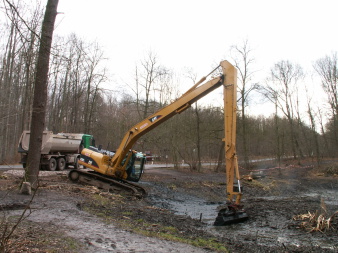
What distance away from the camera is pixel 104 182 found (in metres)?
12.6

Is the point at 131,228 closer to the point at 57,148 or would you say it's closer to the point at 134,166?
the point at 134,166

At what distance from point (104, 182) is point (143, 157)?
7.15 ft

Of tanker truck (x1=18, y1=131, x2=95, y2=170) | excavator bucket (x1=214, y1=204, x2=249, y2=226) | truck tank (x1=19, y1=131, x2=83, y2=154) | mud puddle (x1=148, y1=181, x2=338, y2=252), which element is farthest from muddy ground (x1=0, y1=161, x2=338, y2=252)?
tanker truck (x1=18, y1=131, x2=95, y2=170)

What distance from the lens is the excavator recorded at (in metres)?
8.38

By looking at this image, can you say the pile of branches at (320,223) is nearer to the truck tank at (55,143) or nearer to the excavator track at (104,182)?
the excavator track at (104,182)

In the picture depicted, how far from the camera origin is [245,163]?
30125mm

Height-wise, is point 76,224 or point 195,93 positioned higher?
point 195,93

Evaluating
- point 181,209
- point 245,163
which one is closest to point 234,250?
point 181,209

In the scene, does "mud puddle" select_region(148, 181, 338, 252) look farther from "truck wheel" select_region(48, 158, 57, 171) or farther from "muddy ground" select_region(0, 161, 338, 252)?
Answer: "truck wheel" select_region(48, 158, 57, 171)

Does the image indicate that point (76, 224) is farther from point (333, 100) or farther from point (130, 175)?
point (333, 100)

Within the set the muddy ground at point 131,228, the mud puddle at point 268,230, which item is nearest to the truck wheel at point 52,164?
the muddy ground at point 131,228

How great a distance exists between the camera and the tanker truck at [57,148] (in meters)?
17.5

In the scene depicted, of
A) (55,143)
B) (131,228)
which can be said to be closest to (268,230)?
(131,228)

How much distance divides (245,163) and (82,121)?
21338 millimetres
